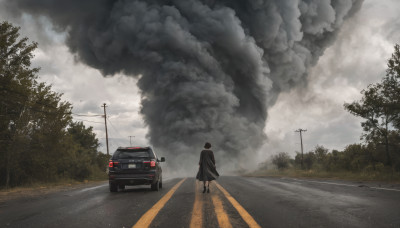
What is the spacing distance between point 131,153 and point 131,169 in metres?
0.65

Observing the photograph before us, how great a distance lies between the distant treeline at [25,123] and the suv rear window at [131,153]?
9.72 meters

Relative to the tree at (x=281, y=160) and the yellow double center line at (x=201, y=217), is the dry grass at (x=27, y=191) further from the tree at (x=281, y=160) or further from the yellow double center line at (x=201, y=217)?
the tree at (x=281, y=160)

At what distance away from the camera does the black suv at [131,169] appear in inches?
432

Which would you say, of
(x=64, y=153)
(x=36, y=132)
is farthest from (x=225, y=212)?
(x=64, y=153)

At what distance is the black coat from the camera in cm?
1031

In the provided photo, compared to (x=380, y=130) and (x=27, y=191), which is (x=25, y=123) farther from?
(x=380, y=130)

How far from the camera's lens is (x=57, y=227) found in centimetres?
488

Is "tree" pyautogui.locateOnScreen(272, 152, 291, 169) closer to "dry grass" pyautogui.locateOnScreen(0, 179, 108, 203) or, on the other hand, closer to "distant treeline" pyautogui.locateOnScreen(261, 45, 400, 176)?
"distant treeline" pyautogui.locateOnScreen(261, 45, 400, 176)

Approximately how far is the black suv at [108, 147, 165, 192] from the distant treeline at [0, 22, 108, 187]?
985 cm

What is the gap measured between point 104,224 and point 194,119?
41.3 m

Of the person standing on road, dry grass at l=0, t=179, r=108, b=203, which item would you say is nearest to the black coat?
the person standing on road

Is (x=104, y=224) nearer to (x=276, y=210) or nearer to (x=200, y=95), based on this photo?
(x=276, y=210)

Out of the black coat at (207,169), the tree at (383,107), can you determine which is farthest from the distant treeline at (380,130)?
the black coat at (207,169)

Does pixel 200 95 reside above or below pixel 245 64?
below
